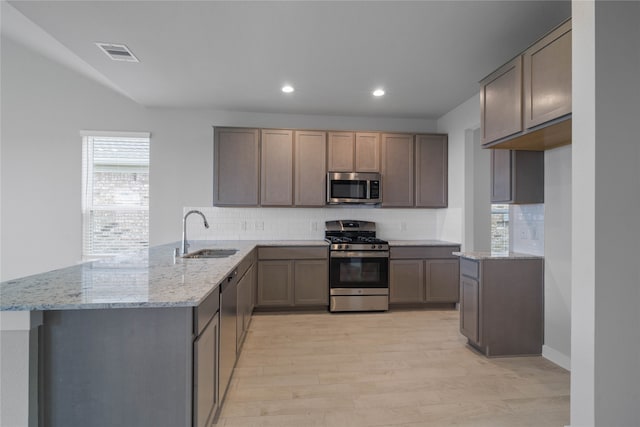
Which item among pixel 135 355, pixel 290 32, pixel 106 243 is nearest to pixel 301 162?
pixel 290 32

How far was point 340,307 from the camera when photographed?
3941 mm

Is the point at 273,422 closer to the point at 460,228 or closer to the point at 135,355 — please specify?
the point at 135,355

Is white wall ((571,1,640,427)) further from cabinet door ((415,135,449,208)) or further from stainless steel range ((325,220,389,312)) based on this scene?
cabinet door ((415,135,449,208))

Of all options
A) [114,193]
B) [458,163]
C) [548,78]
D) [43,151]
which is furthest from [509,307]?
[43,151]

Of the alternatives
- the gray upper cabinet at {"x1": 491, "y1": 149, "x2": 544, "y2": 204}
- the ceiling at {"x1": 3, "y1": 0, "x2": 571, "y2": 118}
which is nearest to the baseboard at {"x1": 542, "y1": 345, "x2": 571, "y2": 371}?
the gray upper cabinet at {"x1": 491, "y1": 149, "x2": 544, "y2": 204}

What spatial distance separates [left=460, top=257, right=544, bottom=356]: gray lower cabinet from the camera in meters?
2.77

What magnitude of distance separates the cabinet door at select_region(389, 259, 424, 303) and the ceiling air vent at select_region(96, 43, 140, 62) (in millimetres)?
3574

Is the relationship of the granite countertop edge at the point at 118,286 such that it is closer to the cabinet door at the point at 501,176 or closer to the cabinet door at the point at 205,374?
the cabinet door at the point at 205,374

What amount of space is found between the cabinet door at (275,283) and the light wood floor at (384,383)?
552 mm

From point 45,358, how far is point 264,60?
2682 mm

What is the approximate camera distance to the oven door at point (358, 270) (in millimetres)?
3965

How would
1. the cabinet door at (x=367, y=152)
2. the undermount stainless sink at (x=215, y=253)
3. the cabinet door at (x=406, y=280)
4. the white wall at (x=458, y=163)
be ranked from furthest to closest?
the cabinet door at (x=367, y=152), the cabinet door at (x=406, y=280), the white wall at (x=458, y=163), the undermount stainless sink at (x=215, y=253)

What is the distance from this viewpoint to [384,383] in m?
2.30

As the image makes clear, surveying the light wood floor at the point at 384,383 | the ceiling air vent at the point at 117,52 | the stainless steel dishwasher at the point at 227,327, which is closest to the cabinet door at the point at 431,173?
the light wood floor at the point at 384,383
